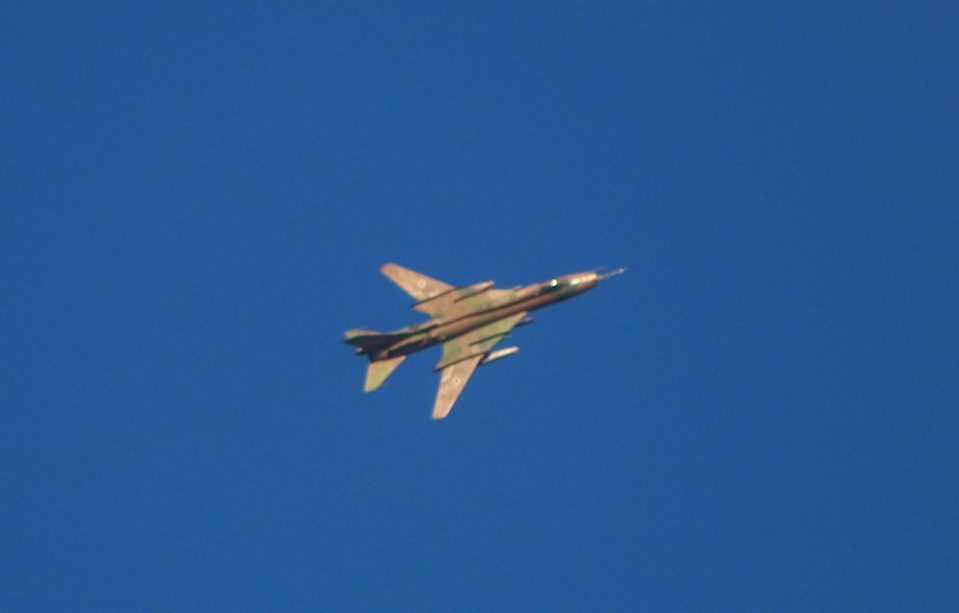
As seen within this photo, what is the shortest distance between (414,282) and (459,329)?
17.0ft

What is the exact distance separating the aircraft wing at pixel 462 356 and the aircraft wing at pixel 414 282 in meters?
3.60

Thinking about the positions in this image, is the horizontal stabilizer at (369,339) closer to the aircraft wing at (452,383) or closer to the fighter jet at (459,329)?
A: the fighter jet at (459,329)

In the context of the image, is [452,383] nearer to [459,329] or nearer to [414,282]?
[459,329]

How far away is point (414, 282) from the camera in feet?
284

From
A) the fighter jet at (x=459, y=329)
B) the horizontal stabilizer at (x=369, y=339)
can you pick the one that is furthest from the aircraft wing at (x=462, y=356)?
the horizontal stabilizer at (x=369, y=339)

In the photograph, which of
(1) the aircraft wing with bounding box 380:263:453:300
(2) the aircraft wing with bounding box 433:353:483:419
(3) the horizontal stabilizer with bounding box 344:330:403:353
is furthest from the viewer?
(1) the aircraft wing with bounding box 380:263:453:300

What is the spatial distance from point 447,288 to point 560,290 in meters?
6.64

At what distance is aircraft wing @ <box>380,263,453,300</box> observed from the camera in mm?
85312

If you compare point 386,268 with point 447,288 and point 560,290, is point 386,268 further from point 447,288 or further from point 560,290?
point 560,290

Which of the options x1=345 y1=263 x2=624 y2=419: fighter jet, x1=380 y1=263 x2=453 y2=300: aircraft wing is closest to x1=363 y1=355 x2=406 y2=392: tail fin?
x1=345 y1=263 x2=624 y2=419: fighter jet

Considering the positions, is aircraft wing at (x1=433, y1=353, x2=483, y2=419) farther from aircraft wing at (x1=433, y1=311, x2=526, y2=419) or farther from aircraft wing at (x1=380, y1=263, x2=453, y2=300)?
aircraft wing at (x1=380, y1=263, x2=453, y2=300)

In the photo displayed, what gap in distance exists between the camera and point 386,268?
87.7 meters

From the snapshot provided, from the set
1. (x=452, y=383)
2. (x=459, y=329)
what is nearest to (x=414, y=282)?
(x=459, y=329)

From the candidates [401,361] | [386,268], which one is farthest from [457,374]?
[386,268]
